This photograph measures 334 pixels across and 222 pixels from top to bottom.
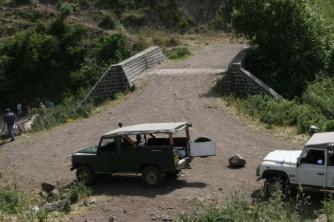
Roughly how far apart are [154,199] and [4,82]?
19.9 metres

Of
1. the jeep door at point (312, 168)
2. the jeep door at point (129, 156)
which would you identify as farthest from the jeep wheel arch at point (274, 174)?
the jeep door at point (129, 156)

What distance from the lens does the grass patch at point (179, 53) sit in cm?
3054

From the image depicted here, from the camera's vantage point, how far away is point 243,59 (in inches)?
997

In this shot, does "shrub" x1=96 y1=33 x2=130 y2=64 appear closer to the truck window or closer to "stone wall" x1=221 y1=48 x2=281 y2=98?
"stone wall" x1=221 y1=48 x2=281 y2=98

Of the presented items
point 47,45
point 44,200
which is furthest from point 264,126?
point 47,45

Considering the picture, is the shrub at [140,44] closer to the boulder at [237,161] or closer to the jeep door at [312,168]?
the boulder at [237,161]

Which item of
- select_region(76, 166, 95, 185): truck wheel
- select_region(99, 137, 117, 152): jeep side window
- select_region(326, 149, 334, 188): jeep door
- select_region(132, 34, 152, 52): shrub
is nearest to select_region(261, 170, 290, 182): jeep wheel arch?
select_region(326, 149, 334, 188): jeep door

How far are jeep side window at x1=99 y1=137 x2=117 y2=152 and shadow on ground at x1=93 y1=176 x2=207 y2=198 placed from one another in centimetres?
103

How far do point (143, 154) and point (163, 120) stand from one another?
21.6 ft

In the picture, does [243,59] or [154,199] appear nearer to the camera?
[154,199]

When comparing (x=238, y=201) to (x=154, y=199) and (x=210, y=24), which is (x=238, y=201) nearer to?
(x=154, y=199)

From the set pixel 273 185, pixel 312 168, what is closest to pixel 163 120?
pixel 273 185

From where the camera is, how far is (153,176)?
14.5 metres

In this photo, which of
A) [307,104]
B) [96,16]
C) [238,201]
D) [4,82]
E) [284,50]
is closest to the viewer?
[238,201]
